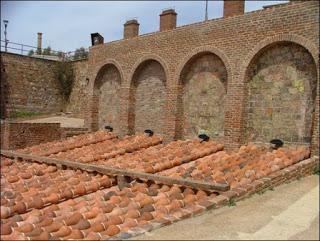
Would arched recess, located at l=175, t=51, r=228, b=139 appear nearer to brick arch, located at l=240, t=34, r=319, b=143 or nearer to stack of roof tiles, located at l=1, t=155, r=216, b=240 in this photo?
brick arch, located at l=240, t=34, r=319, b=143

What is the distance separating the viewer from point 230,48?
1160 centimetres

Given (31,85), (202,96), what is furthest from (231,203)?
(31,85)

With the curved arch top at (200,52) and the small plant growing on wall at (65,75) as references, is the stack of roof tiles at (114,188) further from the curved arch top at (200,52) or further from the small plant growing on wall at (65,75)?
the small plant growing on wall at (65,75)

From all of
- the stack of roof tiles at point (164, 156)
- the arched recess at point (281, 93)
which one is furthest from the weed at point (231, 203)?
the arched recess at point (281, 93)

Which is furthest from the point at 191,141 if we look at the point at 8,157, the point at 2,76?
the point at 2,76

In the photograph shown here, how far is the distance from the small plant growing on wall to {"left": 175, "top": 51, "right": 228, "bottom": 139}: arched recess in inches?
539

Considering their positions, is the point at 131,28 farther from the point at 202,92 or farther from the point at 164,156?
the point at 164,156

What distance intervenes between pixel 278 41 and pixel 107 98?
916cm

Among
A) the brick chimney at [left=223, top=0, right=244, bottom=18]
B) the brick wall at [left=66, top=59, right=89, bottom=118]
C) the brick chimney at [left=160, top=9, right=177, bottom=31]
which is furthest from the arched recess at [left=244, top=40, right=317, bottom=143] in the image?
the brick wall at [left=66, top=59, right=89, bottom=118]

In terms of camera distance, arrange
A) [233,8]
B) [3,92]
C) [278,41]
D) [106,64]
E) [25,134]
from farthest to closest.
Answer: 1. [3,92]
2. [106,64]
3. [25,134]
4. [233,8]
5. [278,41]

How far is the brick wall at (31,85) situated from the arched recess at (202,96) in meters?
13.6

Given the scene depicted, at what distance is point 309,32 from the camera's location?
9.70 metres

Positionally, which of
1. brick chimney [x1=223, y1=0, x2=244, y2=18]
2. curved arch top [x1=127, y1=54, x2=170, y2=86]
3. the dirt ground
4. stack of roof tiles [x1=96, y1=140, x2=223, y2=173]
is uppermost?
brick chimney [x1=223, y1=0, x2=244, y2=18]

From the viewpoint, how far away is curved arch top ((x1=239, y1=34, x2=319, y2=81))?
9.63m
